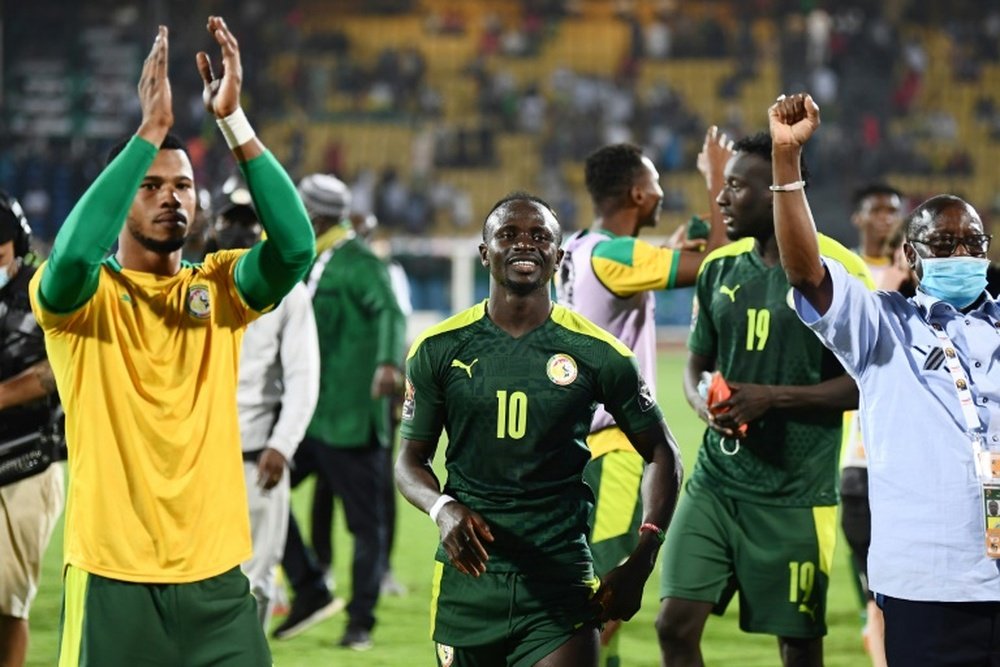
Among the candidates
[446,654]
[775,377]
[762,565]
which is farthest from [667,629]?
[446,654]

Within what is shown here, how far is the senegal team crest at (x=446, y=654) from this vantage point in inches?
183

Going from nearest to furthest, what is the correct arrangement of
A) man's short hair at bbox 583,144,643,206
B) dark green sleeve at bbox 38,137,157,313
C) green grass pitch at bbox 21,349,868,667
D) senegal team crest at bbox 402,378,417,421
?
dark green sleeve at bbox 38,137,157,313, senegal team crest at bbox 402,378,417,421, man's short hair at bbox 583,144,643,206, green grass pitch at bbox 21,349,868,667

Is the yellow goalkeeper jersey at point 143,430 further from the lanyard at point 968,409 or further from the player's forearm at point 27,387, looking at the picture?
the lanyard at point 968,409

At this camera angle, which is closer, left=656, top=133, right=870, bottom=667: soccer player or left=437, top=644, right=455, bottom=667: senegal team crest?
left=437, top=644, right=455, bottom=667: senegal team crest

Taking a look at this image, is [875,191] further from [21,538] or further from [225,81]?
[225,81]

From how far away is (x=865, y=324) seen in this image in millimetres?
4566

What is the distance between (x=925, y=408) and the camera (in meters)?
4.51

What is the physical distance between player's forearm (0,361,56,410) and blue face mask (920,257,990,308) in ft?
10.3

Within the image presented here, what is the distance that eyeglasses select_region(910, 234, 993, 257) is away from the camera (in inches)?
182

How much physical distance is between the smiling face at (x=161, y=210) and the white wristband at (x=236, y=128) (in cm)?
23

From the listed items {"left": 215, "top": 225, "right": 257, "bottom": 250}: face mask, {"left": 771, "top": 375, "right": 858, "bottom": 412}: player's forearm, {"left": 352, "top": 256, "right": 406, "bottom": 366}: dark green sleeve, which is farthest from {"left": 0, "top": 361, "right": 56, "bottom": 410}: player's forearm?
{"left": 352, "top": 256, "right": 406, "bottom": 366}: dark green sleeve

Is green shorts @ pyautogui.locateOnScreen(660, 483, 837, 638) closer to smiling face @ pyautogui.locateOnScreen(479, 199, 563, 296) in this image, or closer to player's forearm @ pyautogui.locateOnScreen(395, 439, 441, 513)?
player's forearm @ pyautogui.locateOnScreen(395, 439, 441, 513)

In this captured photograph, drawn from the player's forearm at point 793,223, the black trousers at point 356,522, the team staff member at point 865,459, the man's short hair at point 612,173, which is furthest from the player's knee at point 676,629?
the black trousers at point 356,522

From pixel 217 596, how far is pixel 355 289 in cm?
440
